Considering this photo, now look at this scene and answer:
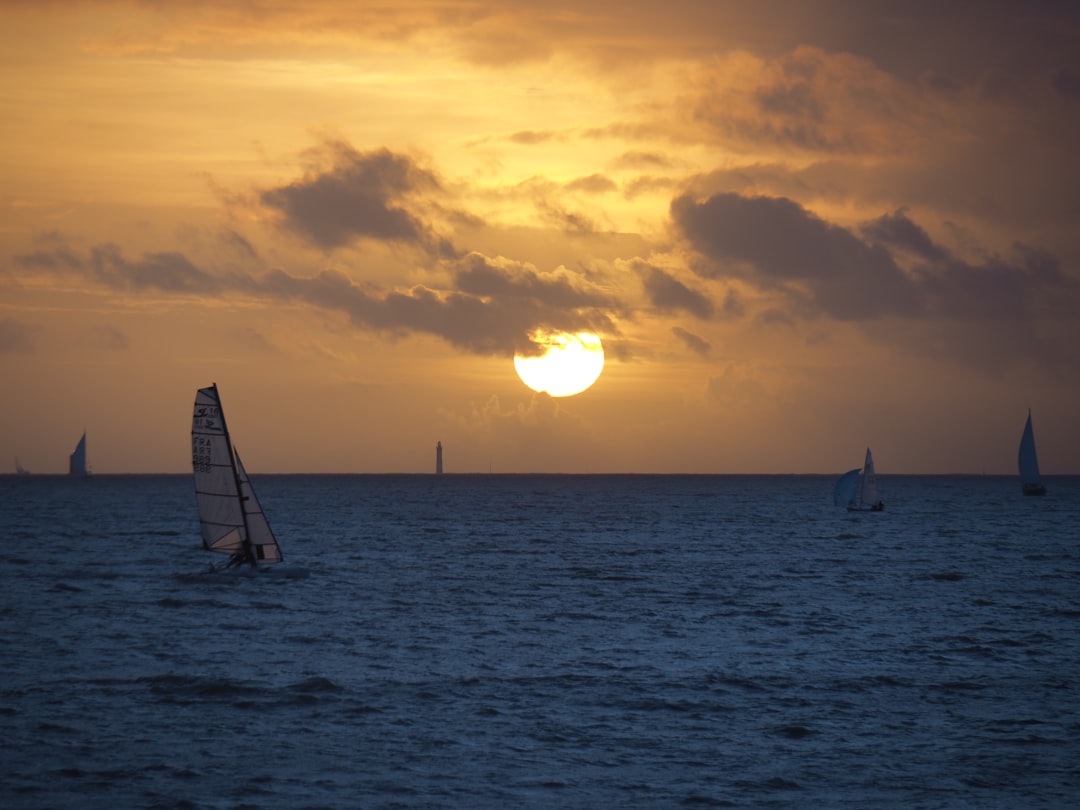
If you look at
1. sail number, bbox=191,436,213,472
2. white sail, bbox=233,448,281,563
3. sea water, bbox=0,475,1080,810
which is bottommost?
sea water, bbox=0,475,1080,810

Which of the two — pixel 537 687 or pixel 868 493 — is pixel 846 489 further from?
pixel 537 687

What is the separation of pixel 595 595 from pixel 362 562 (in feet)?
86.3

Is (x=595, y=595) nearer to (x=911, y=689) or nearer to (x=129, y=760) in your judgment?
(x=911, y=689)

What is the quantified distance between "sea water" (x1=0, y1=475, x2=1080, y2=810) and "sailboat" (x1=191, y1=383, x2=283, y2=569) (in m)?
3.08

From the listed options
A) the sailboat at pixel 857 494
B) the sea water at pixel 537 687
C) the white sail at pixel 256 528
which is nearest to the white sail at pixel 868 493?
the sailboat at pixel 857 494

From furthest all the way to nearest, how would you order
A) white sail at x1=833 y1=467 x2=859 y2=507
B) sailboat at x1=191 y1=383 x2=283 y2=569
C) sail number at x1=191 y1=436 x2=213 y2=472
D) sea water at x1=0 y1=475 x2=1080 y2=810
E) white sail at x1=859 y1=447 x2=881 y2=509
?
white sail at x1=833 y1=467 x2=859 y2=507, white sail at x1=859 y1=447 x2=881 y2=509, sail number at x1=191 y1=436 x2=213 y2=472, sailboat at x1=191 y1=383 x2=283 y2=569, sea water at x1=0 y1=475 x2=1080 y2=810

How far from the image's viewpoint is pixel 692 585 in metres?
69.3

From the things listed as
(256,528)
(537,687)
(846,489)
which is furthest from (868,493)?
(537,687)

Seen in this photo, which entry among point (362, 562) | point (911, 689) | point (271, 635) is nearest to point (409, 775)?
point (911, 689)

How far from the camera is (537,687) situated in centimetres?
3634

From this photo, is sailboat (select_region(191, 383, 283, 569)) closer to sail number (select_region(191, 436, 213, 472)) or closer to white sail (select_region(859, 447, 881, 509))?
sail number (select_region(191, 436, 213, 472))

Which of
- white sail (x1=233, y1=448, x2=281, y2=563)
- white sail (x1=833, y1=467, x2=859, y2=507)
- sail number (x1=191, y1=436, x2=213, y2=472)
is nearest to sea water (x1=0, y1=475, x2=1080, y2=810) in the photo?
white sail (x1=233, y1=448, x2=281, y2=563)

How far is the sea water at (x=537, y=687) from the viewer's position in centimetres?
2603

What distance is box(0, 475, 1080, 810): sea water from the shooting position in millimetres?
26031
